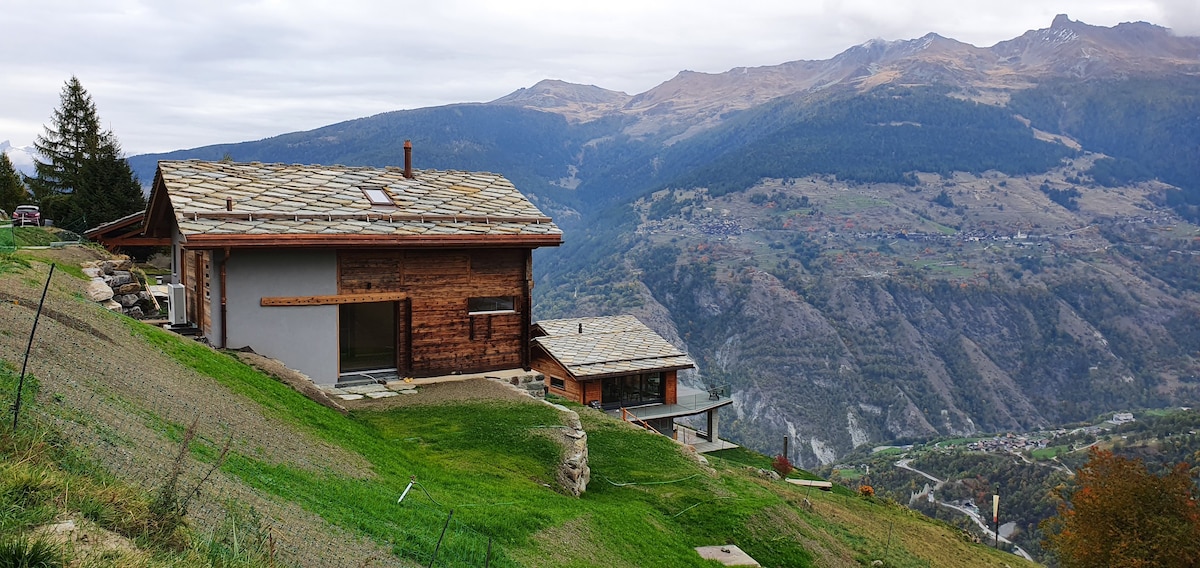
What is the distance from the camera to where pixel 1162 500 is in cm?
2309

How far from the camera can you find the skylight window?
17906 mm

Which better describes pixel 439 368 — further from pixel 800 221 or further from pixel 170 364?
pixel 800 221

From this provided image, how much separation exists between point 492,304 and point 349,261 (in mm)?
3413

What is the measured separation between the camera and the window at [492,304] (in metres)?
18.3

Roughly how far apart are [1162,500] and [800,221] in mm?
147498

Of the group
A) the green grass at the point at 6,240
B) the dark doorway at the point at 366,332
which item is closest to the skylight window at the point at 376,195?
the dark doorway at the point at 366,332

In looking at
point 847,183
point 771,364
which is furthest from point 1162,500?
point 847,183

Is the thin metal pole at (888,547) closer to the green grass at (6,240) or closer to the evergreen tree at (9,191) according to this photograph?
the green grass at (6,240)

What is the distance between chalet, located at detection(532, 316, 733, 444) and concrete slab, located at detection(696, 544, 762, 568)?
20.0 metres

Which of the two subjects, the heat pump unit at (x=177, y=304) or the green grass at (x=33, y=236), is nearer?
the heat pump unit at (x=177, y=304)

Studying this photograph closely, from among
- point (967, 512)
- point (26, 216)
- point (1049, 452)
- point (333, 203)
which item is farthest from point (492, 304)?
point (1049, 452)

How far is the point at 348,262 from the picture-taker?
16.7m

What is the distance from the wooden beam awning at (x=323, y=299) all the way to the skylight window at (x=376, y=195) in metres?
2.15

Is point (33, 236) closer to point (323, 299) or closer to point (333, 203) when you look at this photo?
point (333, 203)
